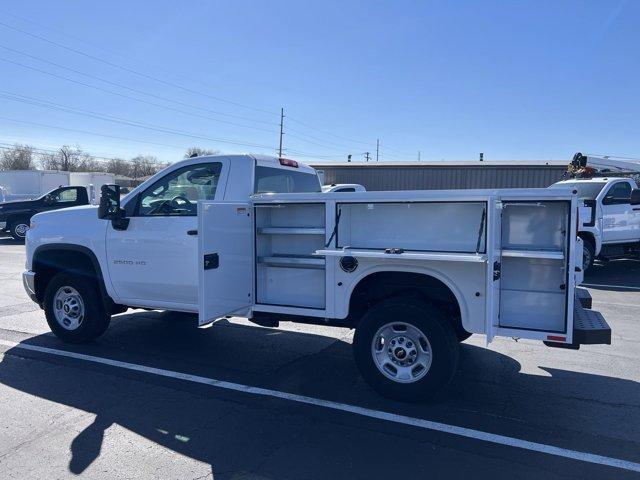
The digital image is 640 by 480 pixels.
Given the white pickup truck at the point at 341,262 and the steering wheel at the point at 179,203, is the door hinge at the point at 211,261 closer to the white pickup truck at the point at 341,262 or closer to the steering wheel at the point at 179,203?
the white pickup truck at the point at 341,262

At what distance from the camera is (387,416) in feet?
14.1

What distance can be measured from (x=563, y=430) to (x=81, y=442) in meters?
3.62

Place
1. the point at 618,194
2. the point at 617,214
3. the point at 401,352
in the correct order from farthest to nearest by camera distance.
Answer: the point at 618,194
the point at 617,214
the point at 401,352

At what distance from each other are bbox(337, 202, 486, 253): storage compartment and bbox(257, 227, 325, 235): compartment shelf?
0.79 ft

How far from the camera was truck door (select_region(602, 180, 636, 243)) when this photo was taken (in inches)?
469

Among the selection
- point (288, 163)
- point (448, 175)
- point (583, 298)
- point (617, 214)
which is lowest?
point (583, 298)

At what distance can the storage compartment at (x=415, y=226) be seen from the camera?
14.3ft

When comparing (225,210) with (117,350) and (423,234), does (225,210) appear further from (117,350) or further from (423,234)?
(117,350)

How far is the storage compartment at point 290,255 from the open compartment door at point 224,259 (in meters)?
0.13

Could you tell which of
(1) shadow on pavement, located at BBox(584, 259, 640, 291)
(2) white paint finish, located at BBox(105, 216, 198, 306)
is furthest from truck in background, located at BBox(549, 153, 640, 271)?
(2) white paint finish, located at BBox(105, 216, 198, 306)

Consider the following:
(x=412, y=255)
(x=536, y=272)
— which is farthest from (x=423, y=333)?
(x=536, y=272)

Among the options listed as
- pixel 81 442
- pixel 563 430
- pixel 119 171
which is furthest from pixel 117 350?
pixel 119 171

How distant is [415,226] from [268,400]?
1.99m

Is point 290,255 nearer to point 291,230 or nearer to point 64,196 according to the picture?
point 291,230
